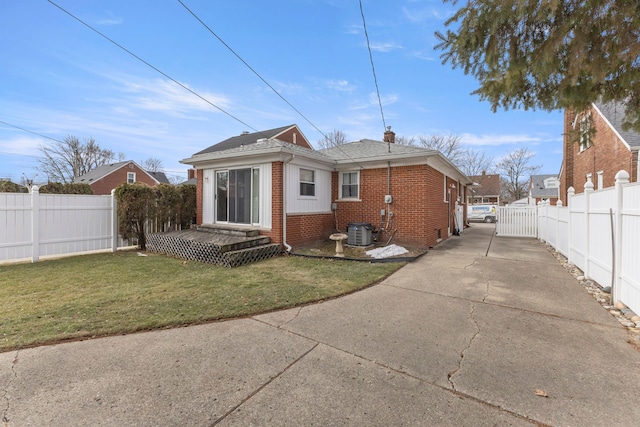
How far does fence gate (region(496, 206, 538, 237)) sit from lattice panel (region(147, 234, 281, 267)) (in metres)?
11.8

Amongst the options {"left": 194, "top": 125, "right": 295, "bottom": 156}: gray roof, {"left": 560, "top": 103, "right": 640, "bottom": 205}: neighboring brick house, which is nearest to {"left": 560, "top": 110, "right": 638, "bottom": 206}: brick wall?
{"left": 560, "top": 103, "right": 640, "bottom": 205}: neighboring brick house

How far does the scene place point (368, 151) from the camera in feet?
36.3

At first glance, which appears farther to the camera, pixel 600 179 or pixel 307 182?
pixel 600 179

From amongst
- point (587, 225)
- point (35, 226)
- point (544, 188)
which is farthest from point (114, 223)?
point (544, 188)

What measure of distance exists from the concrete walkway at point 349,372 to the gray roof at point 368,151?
6141 millimetres

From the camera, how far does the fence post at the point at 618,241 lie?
4.12m

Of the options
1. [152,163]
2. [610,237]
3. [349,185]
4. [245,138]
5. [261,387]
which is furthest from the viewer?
[152,163]

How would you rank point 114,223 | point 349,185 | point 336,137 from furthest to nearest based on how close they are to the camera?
point 336,137, point 349,185, point 114,223

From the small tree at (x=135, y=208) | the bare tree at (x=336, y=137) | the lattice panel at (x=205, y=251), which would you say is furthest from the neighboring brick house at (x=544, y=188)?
the small tree at (x=135, y=208)

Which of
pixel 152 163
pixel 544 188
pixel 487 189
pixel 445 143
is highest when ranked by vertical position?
pixel 152 163

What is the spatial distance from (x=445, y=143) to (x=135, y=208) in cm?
3428

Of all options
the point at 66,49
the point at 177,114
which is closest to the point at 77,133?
the point at 177,114

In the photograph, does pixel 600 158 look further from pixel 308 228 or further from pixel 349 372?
pixel 349 372

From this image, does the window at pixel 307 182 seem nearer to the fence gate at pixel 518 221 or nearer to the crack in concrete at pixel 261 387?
the crack in concrete at pixel 261 387
